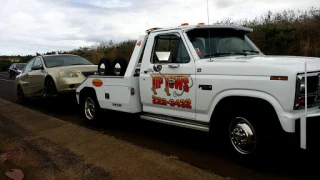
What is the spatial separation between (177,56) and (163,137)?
168 centimetres

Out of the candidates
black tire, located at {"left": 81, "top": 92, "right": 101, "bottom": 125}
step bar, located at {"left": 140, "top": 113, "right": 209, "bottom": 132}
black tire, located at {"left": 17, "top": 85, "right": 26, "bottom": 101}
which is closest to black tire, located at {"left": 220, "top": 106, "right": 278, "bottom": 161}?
step bar, located at {"left": 140, "top": 113, "right": 209, "bottom": 132}

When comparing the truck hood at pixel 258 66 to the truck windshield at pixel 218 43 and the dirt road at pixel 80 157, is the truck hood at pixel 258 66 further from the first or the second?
the dirt road at pixel 80 157

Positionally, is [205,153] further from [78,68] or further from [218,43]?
[78,68]

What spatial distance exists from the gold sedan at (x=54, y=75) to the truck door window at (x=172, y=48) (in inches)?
146

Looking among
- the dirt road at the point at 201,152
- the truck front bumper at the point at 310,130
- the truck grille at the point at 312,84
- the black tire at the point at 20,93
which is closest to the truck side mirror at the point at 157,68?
the dirt road at the point at 201,152

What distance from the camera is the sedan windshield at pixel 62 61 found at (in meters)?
10.2

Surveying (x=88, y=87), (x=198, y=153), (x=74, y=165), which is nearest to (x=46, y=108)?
(x=88, y=87)

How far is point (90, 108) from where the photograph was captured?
7812 millimetres

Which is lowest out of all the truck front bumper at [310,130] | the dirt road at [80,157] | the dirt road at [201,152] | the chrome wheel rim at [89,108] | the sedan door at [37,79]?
the dirt road at [201,152]

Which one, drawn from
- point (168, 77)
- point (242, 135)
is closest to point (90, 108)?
point (168, 77)

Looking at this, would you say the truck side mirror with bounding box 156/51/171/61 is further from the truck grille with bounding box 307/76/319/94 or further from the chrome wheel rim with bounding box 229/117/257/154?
the truck grille with bounding box 307/76/319/94

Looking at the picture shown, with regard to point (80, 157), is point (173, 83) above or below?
above

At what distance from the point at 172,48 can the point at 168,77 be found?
55 centimetres

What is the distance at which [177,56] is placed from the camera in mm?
5598
